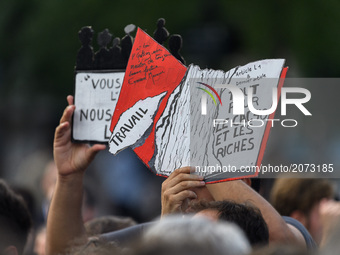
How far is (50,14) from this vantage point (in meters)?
9.58

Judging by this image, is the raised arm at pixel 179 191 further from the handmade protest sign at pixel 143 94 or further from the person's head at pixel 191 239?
the person's head at pixel 191 239

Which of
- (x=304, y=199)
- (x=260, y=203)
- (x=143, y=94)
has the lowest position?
(x=304, y=199)

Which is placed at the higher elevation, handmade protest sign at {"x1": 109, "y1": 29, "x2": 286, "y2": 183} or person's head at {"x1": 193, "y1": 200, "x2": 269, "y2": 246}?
handmade protest sign at {"x1": 109, "y1": 29, "x2": 286, "y2": 183}

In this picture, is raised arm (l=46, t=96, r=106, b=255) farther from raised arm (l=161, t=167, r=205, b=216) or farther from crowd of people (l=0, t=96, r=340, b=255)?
raised arm (l=161, t=167, r=205, b=216)

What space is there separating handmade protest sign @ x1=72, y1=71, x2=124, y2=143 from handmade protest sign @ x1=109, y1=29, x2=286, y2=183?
0.89 feet

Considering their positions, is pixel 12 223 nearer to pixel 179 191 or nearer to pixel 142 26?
pixel 179 191

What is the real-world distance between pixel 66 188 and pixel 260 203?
38.2 inches

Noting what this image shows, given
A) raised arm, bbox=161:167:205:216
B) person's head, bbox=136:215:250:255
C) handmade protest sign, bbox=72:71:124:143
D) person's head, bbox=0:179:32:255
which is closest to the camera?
person's head, bbox=136:215:250:255

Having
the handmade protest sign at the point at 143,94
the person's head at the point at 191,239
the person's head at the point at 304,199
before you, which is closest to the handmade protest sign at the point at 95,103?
the handmade protest sign at the point at 143,94

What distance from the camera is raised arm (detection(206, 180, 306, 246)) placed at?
2.92 meters

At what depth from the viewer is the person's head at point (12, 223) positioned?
10.1 feet

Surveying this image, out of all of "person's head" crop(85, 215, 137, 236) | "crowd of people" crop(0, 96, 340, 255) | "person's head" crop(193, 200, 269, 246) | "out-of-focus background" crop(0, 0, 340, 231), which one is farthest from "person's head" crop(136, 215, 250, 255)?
"out-of-focus background" crop(0, 0, 340, 231)

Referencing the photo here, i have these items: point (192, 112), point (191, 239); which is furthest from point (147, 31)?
point (191, 239)

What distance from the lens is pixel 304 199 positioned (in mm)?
4152
